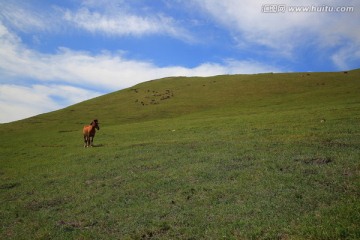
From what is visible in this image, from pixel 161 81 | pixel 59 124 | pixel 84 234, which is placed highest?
pixel 161 81

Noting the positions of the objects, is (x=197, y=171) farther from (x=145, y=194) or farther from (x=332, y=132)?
(x=332, y=132)

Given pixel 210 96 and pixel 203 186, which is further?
pixel 210 96

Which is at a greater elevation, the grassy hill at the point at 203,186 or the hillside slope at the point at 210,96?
the hillside slope at the point at 210,96

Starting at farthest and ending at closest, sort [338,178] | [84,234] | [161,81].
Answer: [161,81]
[338,178]
[84,234]

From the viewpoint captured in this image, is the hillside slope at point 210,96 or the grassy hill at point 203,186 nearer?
the grassy hill at point 203,186

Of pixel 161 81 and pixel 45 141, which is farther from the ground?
pixel 161 81

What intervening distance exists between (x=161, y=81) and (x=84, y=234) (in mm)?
103577

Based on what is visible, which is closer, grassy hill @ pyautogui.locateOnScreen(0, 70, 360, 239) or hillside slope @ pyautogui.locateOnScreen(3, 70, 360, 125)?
grassy hill @ pyautogui.locateOnScreen(0, 70, 360, 239)

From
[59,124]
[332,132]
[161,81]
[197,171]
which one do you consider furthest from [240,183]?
[161,81]

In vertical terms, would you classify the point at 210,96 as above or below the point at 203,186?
above

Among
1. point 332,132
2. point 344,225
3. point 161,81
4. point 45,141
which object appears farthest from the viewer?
point 161,81

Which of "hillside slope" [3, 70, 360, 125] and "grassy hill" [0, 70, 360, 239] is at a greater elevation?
"hillside slope" [3, 70, 360, 125]

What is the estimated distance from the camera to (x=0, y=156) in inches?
1516

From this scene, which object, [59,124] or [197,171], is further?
[59,124]
